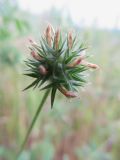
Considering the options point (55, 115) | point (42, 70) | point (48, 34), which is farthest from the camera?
point (55, 115)

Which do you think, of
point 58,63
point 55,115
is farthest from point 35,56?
point 55,115

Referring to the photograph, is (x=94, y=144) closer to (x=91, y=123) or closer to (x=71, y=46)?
(x=91, y=123)

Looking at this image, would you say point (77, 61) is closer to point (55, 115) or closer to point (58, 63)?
point (58, 63)

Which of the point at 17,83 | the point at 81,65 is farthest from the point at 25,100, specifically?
the point at 81,65

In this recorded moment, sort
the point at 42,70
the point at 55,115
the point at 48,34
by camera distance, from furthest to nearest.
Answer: the point at 55,115 < the point at 48,34 < the point at 42,70

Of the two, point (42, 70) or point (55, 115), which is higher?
point (42, 70)

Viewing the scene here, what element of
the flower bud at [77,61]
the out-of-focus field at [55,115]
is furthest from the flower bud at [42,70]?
the out-of-focus field at [55,115]

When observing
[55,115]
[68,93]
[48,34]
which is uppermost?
[48,34]
